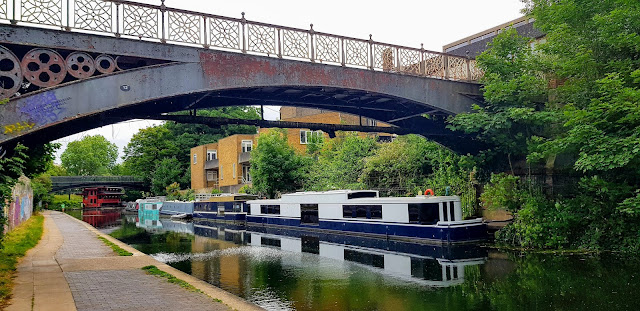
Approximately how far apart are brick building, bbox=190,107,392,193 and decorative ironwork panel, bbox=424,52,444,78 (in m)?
22.4

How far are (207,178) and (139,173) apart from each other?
66.0 ft

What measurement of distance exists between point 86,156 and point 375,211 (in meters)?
102

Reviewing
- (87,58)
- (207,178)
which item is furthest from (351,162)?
(207,178)

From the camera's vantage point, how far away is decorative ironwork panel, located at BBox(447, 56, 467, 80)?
65.0ft

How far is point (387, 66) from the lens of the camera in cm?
1766

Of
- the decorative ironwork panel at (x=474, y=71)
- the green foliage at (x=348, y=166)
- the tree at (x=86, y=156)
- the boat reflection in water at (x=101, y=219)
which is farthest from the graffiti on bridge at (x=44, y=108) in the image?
the tree at (x=86, y=156)

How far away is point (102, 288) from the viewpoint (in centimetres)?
1027

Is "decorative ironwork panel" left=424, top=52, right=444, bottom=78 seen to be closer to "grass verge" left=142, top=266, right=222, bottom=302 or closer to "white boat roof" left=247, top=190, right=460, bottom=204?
"white boat roof" left=247, top=190, right=460, bottom=204

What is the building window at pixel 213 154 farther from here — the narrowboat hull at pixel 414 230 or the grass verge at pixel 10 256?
the grass verge at pixel 10 256

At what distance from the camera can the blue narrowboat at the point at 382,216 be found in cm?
1917

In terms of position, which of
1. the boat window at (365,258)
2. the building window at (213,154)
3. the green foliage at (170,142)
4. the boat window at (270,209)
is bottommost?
the boat window at (365,258)

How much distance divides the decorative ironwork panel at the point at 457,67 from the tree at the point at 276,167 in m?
18.4

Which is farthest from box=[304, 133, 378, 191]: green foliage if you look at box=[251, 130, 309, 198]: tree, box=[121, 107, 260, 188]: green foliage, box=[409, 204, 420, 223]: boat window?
box=[121, 107, 260, 188]: green foliage

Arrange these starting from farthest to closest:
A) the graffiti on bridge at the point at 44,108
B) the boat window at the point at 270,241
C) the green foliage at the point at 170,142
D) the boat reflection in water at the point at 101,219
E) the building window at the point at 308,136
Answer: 1. the green foliage at the point at 170,142
2. the building window at the point at 308,136
3. the boat reflection in water at the point at 101,219
4. the boat window at the point at 270,241
5. the graffiti on bridge at the point at 44,108
